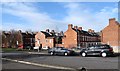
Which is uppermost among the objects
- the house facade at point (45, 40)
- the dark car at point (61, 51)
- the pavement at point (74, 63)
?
the house facade at point (45, 40)

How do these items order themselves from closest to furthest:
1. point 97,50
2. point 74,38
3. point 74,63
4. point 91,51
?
point 74,63 < point 97,50 < point 91,51 < point 74,38

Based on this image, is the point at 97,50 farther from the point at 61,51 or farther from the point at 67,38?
the point at 67,38

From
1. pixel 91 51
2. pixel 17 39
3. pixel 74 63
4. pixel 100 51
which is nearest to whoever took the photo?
pixel 74 63

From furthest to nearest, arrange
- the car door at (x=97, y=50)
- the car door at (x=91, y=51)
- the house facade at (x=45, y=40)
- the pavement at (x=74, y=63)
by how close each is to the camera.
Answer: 1. the house facade at (x=45, y=40)
2. the car door at (x=91, y=51)
3. the car door at (x=97, y=50)
4. the pavement at (x=74, y=63)

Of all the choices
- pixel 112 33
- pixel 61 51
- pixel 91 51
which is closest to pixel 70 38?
pixel 112 33

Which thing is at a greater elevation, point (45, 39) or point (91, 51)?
point (45, 39)

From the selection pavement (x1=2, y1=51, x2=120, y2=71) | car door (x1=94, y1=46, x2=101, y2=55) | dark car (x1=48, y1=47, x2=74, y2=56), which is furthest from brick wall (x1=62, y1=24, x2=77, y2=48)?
pavement (x1=2, y1=51, x2=120, y2=71)

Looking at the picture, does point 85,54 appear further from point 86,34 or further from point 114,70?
point 86,34

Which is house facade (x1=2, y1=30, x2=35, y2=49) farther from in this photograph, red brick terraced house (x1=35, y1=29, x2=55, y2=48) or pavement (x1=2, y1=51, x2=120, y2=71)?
pavement (x1=2, y1=51, x2=120, y2=71)

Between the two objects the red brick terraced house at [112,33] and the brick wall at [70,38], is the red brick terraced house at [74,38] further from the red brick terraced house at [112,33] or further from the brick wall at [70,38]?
the red brick terraced house at [112,33]

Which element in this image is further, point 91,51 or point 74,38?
point 74,38

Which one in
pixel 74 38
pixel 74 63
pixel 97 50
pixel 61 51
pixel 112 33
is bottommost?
pixel 74 63

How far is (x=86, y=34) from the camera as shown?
340 ft

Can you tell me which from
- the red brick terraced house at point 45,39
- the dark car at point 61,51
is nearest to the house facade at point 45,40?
the red brick terraced house at point 45,39
